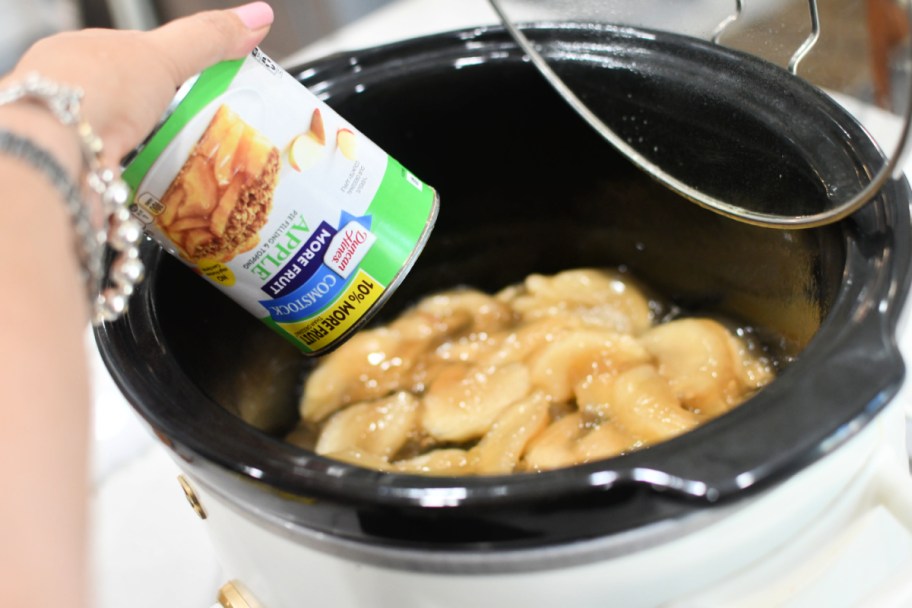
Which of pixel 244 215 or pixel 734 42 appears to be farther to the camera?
pixel 734 42

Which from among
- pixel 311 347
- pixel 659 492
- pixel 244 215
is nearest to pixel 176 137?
pixel 244 215

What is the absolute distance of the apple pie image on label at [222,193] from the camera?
1.56 ft

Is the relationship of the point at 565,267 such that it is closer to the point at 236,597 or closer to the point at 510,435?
the point at 510,435

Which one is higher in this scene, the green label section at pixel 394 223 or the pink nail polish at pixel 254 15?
the pink nail polish at pixel 254 15

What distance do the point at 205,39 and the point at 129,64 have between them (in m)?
0.05

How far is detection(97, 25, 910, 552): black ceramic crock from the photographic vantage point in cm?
39

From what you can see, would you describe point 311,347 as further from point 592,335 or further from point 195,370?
point 592,335

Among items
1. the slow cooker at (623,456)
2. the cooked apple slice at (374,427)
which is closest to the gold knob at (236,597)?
the slow cooker at (623,456)

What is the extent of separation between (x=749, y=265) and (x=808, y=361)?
0.89 feet

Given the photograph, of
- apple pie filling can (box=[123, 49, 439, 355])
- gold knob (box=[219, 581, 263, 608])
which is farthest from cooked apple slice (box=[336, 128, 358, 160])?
gold knob (box=[219, 581, 263, 608])

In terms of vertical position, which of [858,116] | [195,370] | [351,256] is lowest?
[195,370]

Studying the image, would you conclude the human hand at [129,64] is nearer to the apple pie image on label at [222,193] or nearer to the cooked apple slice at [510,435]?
the apple pie image on label at [222,193]

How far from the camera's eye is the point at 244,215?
0.50m

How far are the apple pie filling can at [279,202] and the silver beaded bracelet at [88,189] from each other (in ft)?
0.23
